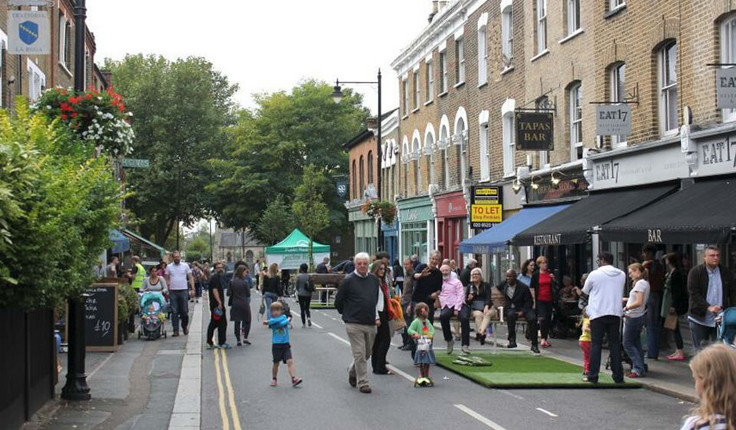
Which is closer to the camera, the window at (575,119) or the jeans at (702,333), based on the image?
the jeans at (702,333)

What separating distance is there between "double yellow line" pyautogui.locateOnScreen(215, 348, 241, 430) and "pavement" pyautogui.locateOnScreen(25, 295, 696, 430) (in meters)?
0.02

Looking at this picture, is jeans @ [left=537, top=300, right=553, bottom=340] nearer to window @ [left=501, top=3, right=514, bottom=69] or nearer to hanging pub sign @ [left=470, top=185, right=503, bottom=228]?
hanging pub sign @ [left=470, top=185, right=503, bottom=228]

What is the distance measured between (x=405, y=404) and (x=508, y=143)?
60.6 feet

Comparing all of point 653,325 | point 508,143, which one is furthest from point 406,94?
point 653,325

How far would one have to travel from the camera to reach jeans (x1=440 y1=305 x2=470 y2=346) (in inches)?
718

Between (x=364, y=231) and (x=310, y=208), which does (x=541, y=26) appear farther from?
(x=364, y=231)

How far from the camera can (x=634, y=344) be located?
1505cm

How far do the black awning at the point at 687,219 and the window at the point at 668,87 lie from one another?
191 centimetres

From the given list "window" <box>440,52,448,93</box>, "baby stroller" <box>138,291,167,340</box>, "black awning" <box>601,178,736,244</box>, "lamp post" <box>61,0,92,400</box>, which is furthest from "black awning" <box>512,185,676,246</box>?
"window" <box>440,52,448,93</box>

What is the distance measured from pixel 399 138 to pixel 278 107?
24623 mm

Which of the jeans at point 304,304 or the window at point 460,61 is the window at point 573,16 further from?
the window at point 460,61

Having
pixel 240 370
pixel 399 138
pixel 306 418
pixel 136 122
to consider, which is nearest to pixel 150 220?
pixel 136 122

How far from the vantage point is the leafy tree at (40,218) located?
865cm

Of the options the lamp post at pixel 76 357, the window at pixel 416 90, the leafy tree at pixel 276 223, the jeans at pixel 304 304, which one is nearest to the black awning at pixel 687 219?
the lamp post at pixel 76 357
